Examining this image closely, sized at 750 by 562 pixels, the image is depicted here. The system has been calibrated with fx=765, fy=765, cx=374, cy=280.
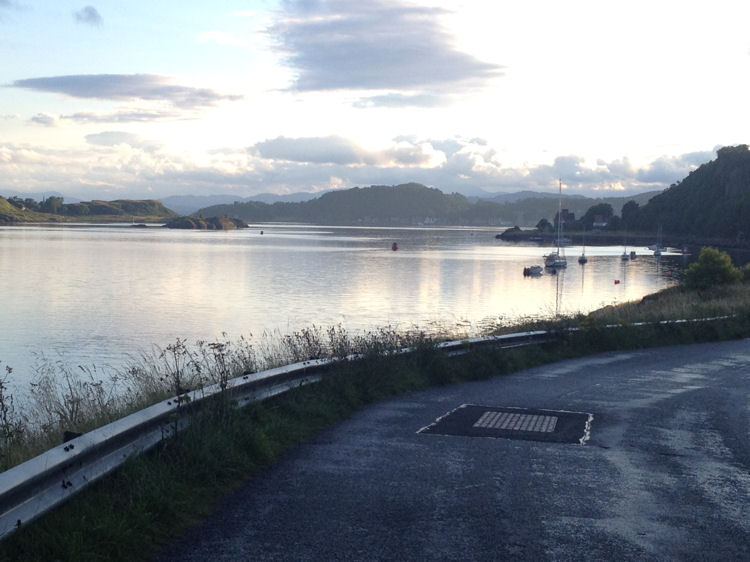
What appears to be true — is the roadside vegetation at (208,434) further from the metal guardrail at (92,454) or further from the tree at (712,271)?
the tree at (712,271)

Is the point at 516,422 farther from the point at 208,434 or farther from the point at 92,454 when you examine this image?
the point at 92,454

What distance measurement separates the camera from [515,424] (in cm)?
941

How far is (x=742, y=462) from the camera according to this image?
25.6 ft

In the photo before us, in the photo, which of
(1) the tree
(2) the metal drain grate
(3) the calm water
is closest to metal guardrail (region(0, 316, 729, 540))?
(2) the metal drain grate

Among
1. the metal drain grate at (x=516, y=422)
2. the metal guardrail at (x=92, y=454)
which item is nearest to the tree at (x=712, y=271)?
the metal drain grate at (x=516, y=422)

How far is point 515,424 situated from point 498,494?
9.74 feet

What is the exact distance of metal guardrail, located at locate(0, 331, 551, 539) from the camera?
494 cm

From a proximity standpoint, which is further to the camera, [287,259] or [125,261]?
[287,259]

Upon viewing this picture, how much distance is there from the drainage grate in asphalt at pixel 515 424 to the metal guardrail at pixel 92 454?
2292 millimetres

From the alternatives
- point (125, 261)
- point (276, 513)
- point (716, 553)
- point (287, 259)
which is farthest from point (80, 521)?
point (287, 259)

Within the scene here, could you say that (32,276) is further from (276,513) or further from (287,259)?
(276,513)

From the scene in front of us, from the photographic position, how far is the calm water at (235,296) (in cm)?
3347

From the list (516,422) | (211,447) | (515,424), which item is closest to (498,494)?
(211,447)

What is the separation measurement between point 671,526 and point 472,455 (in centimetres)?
236
